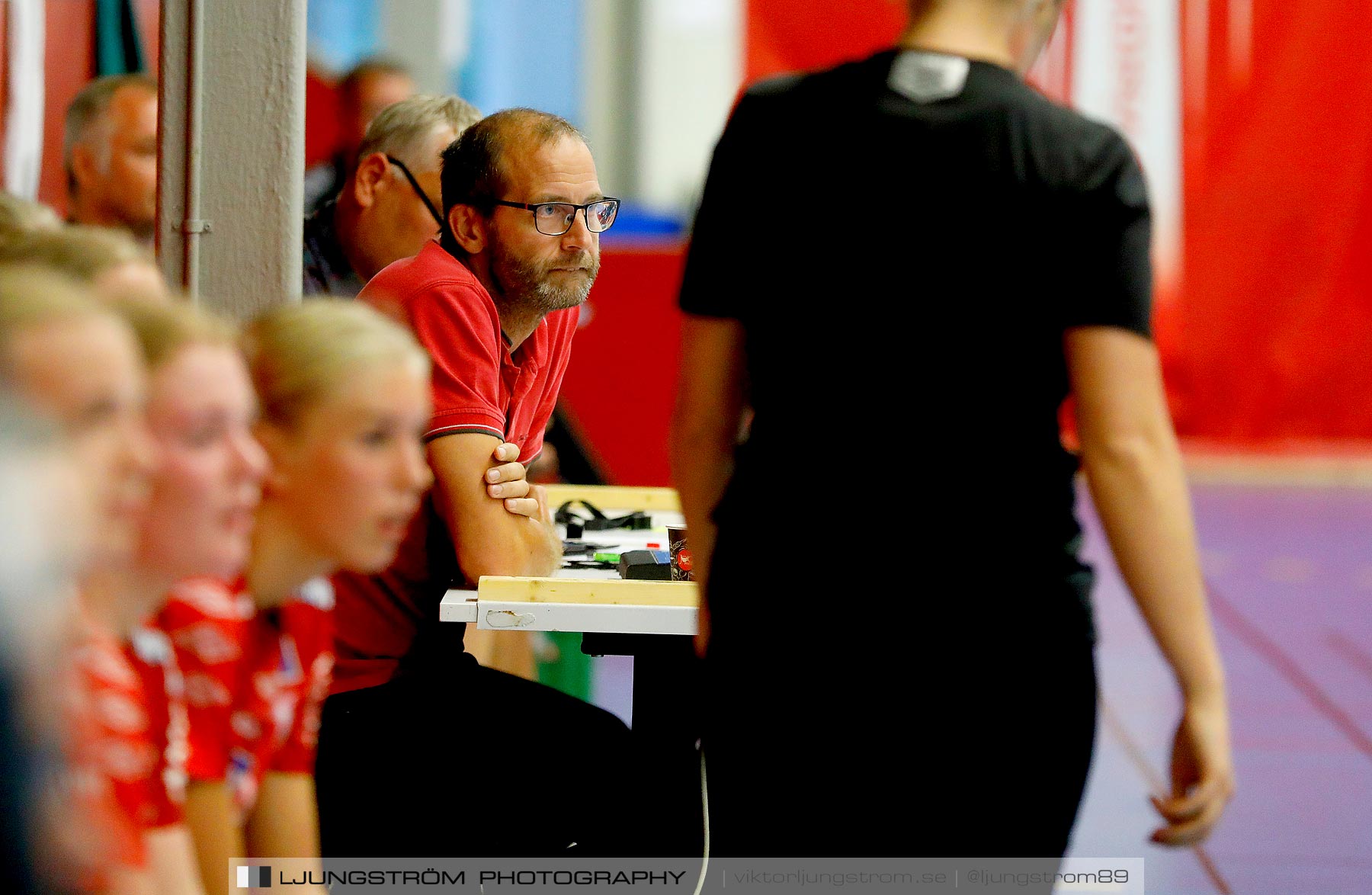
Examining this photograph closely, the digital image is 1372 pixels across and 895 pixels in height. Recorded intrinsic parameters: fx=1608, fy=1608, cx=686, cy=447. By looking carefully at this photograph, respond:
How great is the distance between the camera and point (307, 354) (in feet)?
5.27

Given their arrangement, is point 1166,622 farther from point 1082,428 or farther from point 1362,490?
point 1362,490

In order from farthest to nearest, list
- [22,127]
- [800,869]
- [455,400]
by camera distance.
→ [22,127] < [455,400] < [800,869]

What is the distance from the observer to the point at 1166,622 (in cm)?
159

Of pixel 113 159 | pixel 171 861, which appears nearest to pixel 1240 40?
pixel 113 159

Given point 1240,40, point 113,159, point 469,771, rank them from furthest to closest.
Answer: point 1240,40, point 113,159, point 469,771

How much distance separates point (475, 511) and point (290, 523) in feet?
2.82

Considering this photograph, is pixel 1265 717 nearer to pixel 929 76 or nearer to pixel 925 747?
pixel 925 747

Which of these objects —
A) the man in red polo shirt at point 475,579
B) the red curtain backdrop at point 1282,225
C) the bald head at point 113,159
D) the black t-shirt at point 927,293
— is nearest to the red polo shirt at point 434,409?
the man in red polo shirt at point 475,579

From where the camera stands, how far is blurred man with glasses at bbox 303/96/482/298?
3.30m

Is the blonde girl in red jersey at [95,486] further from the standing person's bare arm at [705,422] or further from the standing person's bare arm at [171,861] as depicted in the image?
the standing person's bare arm at [705,422]

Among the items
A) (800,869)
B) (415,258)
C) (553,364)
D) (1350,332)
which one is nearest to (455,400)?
(415,258)

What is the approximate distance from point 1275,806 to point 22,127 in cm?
436

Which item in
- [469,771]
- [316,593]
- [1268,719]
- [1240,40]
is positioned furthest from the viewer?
[1240,40]

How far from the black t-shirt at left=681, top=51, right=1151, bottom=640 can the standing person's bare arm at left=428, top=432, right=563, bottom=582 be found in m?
0.86
